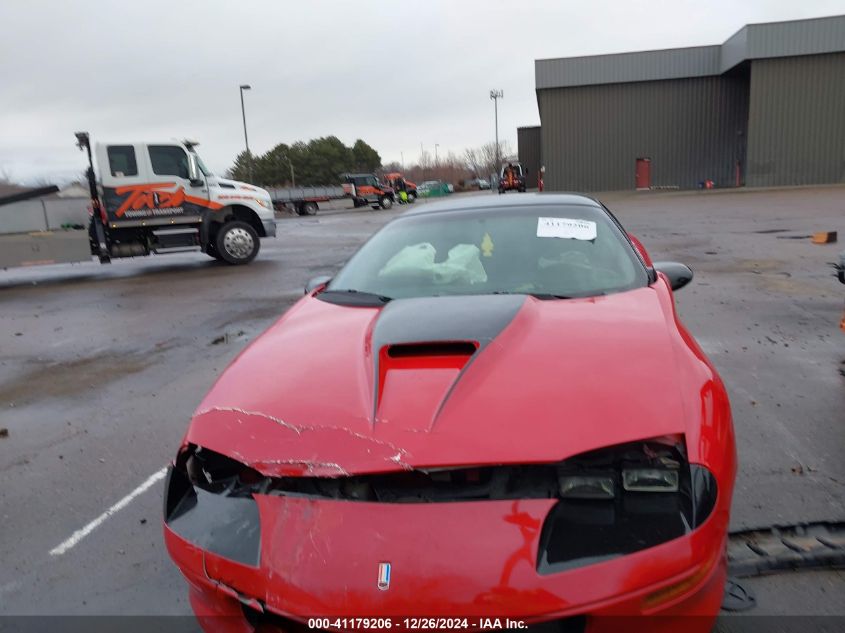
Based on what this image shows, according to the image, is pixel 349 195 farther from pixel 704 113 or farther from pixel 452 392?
pixel 452 392

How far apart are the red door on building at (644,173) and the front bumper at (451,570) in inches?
1661

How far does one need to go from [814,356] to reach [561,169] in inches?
1475

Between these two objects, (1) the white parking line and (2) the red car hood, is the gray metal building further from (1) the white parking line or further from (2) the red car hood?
(1) the white parking line

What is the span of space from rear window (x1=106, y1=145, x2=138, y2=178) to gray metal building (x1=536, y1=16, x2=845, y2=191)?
3203cm

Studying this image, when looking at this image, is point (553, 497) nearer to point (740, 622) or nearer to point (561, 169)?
point (740, 622)

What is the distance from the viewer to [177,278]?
487 inches

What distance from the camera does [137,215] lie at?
12.7 metres

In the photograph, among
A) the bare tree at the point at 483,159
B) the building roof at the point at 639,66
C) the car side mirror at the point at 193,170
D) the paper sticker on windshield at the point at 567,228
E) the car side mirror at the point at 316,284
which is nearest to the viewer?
A: the paper sticker on windshield at the point at 567,228

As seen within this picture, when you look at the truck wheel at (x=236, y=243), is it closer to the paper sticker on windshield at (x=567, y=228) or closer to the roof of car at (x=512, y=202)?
the roof of car at (x=512, y=202)

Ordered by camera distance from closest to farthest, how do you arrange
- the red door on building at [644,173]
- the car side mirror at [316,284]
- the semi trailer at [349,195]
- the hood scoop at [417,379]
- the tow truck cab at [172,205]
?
the hood scoop at [417,379] → the car side mirror at [316,284] → the tow truck cab at [172,205] → the red door on building at [644,173] → the semi trailer at [349,195]

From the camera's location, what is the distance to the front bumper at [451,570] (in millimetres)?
1501

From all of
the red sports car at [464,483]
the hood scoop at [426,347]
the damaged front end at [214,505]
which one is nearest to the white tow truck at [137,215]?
the hood scoop at [426,347]

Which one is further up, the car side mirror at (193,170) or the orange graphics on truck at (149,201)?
the car side mirror at (193,170)

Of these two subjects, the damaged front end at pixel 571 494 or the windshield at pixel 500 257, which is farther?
the windshield at pixel 500 257
